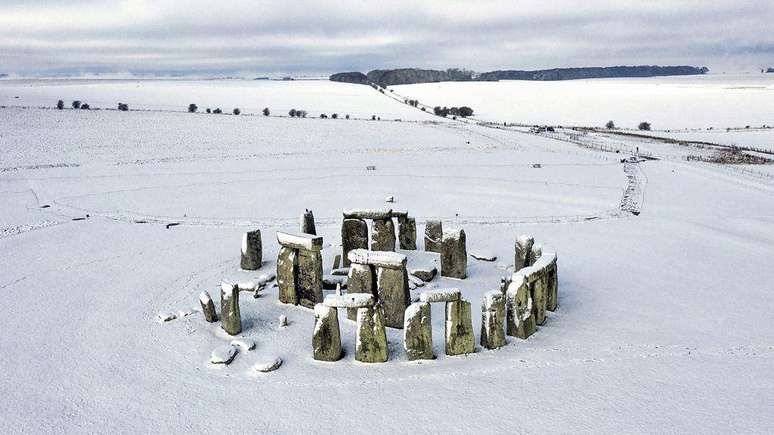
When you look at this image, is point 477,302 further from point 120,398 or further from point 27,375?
point 27,375

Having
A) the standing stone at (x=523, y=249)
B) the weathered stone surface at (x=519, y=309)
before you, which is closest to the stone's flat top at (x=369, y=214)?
the standing stone at (x=523, y=249)

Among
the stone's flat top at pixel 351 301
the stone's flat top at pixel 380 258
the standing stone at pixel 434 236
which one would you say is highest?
the stone's flat top at pixel 380 258

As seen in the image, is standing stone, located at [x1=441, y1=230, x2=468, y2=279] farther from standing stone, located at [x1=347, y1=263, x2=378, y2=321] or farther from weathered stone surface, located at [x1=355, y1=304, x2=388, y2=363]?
weathered stone surface, located at [x1=355, y1=304, x2=388, y2=363]

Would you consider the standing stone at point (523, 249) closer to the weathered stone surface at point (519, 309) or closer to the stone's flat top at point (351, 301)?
the weathered stone surface at point (519, 309)

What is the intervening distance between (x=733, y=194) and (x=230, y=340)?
19.1 meters

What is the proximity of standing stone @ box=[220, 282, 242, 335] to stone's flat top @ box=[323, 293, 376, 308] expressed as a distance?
73.6 inches

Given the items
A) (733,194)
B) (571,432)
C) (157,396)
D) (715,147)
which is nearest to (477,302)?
(571,432)

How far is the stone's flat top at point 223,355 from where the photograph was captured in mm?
8570

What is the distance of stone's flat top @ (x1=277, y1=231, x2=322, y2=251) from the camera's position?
10578mm

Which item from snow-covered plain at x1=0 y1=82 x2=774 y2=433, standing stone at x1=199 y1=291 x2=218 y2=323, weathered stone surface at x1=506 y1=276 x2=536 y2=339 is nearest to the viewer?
snow-covered plain at x1=0 y1=82 x2=774 y2=433

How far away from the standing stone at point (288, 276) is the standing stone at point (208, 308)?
137cm

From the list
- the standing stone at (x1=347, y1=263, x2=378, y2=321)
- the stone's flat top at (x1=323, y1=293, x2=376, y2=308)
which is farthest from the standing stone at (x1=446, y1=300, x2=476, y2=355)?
the standing stone at (x1=347, y1=263, x2=378, y2=321)

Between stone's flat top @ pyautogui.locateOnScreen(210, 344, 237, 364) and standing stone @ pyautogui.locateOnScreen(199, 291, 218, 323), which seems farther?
standing stone @ pyautogui.locateOnScreen(199, 291, 218, 323)

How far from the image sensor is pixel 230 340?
9.45m
